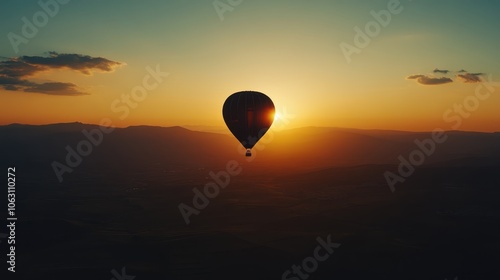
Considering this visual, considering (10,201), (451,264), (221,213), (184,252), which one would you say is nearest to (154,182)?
(10,201)

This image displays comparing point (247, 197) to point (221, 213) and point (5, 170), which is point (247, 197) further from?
point (5, 170)

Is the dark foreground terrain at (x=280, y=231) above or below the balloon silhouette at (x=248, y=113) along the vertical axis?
below

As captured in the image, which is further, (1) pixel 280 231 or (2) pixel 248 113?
(1) pixel 280 231

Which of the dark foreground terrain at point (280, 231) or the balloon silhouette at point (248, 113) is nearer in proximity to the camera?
the balloon silhouette at point (248, 113)

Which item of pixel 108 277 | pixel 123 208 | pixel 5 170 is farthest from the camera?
pixel 5 170

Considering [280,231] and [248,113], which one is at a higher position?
[248,113]

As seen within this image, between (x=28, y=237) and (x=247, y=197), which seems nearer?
(x=28, y=237)

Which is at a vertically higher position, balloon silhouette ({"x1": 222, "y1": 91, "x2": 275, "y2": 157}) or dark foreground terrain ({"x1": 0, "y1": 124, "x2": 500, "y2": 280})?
balloon silhouette ({"x1": 222, "y1": 91, "x2": 275, "y2": 157})

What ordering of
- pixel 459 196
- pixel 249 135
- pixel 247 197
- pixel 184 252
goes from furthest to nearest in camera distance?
pixel 247 197 < pixel 459 196 < pixel 184 252 < pixel 249 135
